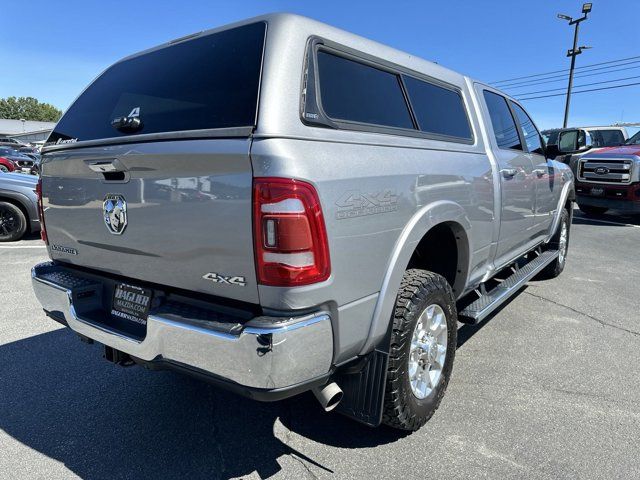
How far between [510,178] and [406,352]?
2013 millimetres

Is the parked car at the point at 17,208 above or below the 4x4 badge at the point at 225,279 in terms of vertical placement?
below

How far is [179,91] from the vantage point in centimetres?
227

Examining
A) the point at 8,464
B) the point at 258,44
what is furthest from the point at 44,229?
the point at 258,44

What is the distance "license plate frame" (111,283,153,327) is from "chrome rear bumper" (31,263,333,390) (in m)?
0.13

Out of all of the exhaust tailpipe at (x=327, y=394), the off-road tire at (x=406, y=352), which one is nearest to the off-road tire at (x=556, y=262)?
the off-road tire at (x=406, y=352)

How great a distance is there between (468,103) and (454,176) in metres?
0.92

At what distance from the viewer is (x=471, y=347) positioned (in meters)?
3.69

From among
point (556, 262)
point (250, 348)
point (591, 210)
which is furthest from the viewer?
point (591, 210)

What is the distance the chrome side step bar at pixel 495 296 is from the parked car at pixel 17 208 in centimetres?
736

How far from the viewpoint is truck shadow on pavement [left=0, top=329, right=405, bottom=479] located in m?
2.32

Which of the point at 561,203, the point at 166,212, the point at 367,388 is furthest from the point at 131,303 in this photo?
the point at 561,203

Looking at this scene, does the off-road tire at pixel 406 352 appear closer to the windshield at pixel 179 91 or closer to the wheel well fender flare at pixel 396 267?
the wheel well fender flare at pixel 396 267

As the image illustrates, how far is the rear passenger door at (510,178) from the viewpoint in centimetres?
355

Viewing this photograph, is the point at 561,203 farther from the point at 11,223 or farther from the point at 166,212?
the point at 11,223
